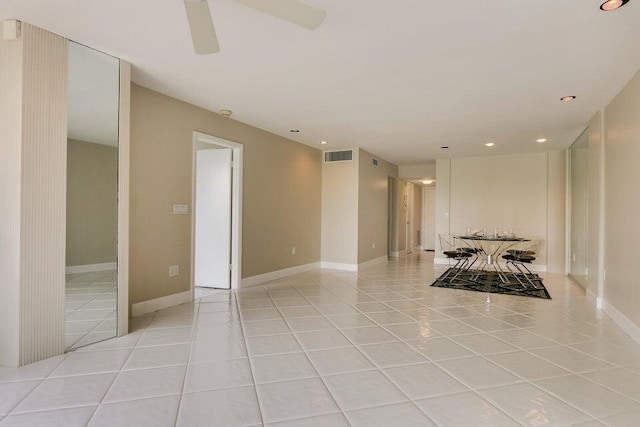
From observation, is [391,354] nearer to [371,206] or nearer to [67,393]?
[67,393]

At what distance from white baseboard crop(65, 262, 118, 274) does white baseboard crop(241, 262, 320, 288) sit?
2.24 metres

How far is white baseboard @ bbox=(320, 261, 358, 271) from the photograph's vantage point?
6.77m

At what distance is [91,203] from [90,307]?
2.91 feet

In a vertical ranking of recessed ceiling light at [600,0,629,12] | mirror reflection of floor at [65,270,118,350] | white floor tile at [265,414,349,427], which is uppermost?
recessed ceiling light at [600,0,629,12]

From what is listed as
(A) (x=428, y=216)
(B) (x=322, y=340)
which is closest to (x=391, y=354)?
(B) (x=322, y=340)

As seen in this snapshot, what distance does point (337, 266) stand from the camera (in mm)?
6910

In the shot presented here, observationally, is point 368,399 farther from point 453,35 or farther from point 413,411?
point 453,35

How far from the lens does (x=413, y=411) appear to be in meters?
1.93

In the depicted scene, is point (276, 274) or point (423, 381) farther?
point (276, 274)

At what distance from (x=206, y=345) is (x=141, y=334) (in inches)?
27.5

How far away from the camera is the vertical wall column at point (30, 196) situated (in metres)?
2.47

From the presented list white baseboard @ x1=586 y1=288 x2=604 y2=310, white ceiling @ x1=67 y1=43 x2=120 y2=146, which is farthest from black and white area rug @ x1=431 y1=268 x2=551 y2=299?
white ceiling @ x1=67 y1=43 x2=120 y2=146

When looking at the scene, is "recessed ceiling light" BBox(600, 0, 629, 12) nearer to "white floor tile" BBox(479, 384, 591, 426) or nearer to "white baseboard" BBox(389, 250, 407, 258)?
"white floor tile" BBox(479, 384, 591, 426)

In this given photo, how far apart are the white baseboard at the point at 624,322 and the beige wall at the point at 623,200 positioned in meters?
0.03
